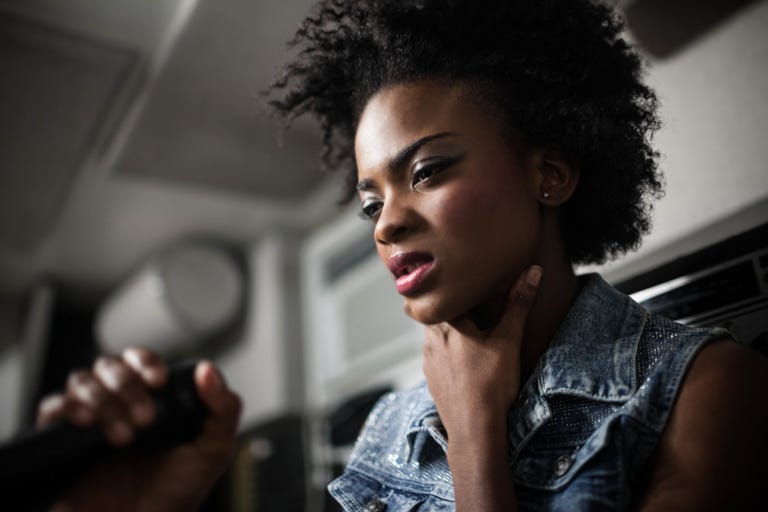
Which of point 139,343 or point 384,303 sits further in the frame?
point 139,343

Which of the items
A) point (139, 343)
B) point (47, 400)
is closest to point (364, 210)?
point (47, 400)

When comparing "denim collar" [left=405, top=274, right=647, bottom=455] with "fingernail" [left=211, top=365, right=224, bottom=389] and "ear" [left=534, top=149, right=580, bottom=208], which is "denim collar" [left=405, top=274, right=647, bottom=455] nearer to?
"ear" [left=534, top=149, right=580, bottom=208]

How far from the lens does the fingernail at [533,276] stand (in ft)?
2.13

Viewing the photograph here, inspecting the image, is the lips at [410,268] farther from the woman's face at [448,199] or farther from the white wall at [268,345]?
the white wall at [268,345]

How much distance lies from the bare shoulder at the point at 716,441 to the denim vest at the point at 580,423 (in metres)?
0.01

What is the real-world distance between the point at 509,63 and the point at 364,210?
23 centimetres

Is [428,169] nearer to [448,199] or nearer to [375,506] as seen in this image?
[448,199]

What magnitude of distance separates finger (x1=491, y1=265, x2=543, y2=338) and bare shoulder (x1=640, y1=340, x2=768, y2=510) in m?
0.16

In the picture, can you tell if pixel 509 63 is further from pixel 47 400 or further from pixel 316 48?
pixel 47 400

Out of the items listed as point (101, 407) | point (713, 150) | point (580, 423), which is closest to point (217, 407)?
point (101, 407)

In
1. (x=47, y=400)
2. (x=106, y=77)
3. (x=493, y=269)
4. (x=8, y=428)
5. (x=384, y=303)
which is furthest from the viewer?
(x=8, y=428)

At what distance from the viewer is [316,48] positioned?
84 cm

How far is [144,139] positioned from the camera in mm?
1732

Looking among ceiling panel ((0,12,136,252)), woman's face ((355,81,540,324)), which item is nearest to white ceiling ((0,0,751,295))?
ceiling panel ((0,12,136,252))
